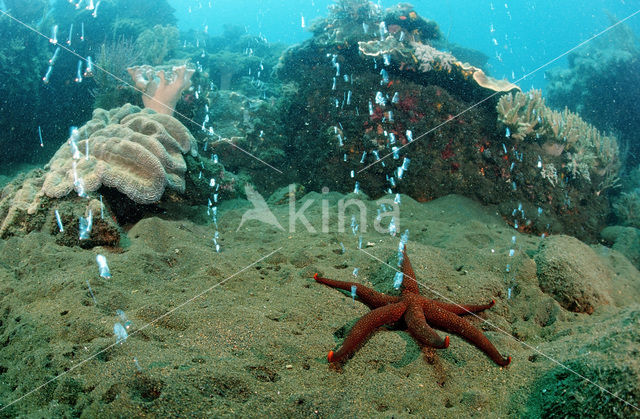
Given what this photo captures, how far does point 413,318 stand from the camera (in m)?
2.60

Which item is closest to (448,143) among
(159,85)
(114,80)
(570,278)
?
(570,278)

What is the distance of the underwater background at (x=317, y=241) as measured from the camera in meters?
2.02

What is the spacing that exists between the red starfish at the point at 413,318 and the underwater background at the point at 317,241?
2 cm

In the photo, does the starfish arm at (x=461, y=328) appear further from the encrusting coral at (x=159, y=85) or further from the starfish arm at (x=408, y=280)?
the encrusting coral at (x=159, y=85)

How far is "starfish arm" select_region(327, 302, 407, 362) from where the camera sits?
2.19 metres

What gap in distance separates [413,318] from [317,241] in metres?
2.00

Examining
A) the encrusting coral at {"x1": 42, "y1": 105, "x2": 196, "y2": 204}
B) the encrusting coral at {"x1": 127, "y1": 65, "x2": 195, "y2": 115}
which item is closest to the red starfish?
the encrusting coral at {"x1": 42, "y1": 105, "x2": 196, "y2": 204}

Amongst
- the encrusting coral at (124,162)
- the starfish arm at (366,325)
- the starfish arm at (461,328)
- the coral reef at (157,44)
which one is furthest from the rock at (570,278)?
the coral reef at (157,44)

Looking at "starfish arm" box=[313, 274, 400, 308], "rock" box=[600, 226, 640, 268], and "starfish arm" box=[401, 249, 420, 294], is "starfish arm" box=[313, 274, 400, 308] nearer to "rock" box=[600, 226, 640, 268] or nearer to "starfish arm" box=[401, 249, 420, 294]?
"starfish arm" box=[401, 249, 420, 294]

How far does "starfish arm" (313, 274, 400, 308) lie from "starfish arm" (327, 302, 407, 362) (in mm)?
171

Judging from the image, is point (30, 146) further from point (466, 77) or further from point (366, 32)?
point (466, 77)

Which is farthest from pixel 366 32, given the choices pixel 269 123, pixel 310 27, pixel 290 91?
pixel 269 123

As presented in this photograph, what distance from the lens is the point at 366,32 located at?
8.83 meters

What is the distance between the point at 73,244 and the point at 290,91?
5864 millimetres
